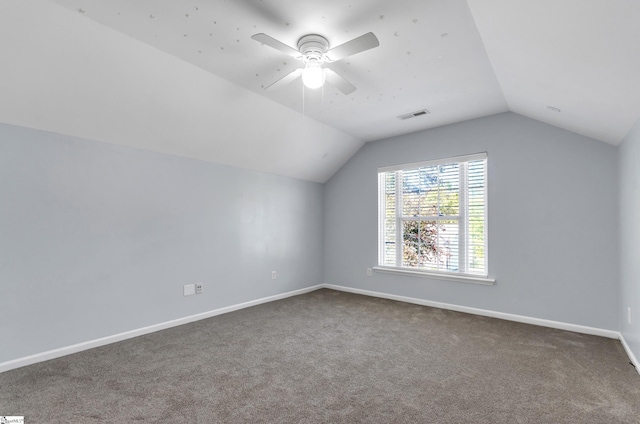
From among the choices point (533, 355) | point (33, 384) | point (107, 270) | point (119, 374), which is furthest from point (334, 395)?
point (107, 270)

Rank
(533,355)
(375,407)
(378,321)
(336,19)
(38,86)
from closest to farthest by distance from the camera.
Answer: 1. (375,407)
2. (336,19)
3. (38,86)
4. (533,355)
5. (378,321)

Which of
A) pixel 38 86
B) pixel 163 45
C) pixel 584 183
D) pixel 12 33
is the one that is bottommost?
pixel 584 183

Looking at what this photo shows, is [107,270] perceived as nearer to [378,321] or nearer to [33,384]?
[33,384]

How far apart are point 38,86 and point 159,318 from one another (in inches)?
97.0

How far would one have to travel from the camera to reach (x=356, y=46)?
2057mm

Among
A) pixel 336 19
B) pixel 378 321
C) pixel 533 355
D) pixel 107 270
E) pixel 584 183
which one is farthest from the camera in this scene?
pixel 378 321

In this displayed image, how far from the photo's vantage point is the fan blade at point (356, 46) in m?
1.93

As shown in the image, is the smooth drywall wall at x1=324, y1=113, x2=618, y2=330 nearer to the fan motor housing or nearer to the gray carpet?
the gray carpet

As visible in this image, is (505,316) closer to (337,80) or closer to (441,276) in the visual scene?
(441,276)

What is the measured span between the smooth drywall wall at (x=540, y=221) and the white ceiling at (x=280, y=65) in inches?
11.8

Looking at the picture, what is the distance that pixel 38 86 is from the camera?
245cm

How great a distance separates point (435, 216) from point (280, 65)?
3.06m

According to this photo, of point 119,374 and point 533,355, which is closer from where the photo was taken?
point 119,374

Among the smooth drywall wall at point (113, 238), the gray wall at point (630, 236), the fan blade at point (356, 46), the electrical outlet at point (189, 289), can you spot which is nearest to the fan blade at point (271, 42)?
the fan blade at point (356, 46)
